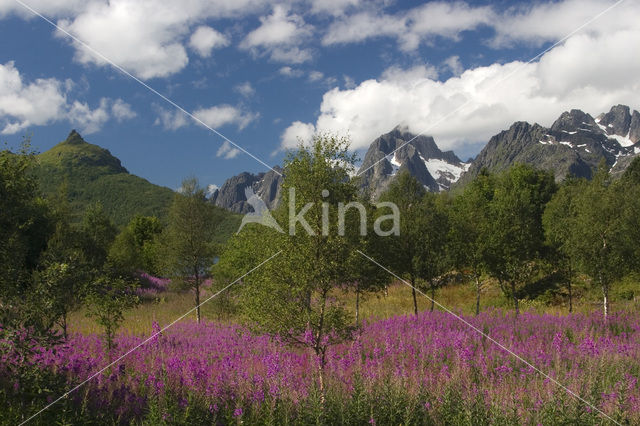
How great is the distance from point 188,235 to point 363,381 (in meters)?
18.5

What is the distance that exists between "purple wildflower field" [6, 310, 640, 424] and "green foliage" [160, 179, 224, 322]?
8.48 m

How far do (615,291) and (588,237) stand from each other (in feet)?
49.2

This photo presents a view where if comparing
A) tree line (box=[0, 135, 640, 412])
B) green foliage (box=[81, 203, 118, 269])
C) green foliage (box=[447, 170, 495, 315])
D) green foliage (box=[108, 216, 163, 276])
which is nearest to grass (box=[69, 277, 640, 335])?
tree line (box=[0, 135, 640, 412])

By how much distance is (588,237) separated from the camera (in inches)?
857

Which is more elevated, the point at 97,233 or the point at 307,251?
the point at 97,233

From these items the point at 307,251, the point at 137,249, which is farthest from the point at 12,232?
the point at 137,249

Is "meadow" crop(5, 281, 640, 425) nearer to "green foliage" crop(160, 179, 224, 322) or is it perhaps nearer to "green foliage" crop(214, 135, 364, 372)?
"green foliage" crop(214, 135, 364, 372)

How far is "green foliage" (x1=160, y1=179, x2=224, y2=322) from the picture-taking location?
84.8 feet

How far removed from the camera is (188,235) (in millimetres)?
26047

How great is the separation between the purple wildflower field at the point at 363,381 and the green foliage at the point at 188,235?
8479mm

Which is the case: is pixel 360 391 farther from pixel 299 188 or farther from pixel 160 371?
pixel 160 371

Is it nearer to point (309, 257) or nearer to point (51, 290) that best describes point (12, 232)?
point (51, 290)

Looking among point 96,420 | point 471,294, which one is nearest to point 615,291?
point 471,294

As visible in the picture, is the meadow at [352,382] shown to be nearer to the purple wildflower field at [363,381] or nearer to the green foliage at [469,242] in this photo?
the purple wildflower field at [363,381]
